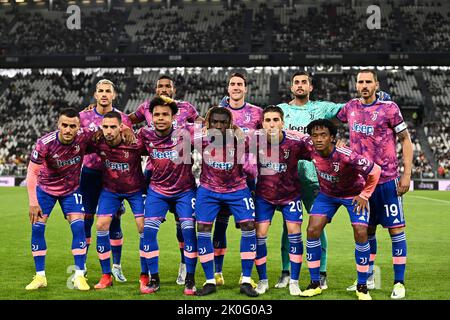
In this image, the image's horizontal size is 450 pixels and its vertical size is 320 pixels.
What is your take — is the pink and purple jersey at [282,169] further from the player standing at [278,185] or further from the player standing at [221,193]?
the player standing at [221,193]

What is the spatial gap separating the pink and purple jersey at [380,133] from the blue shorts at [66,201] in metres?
3.71

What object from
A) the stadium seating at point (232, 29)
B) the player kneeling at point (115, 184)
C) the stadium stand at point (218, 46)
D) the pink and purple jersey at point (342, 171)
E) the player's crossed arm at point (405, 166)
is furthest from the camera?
the stadium seating at point (232, 29)

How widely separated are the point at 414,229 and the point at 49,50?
125 feet

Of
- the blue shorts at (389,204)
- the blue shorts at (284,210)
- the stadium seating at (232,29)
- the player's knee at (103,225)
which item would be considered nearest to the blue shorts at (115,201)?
the player's knee at (103,225)

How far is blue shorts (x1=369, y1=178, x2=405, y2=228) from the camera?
7.11 meters

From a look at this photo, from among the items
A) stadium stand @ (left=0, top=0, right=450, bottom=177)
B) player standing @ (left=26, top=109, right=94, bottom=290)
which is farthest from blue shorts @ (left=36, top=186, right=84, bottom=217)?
stadium stand @ (left=0, top=0, right=450, bottom=177)

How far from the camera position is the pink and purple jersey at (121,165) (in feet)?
24.9

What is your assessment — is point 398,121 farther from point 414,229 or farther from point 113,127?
point 414,229

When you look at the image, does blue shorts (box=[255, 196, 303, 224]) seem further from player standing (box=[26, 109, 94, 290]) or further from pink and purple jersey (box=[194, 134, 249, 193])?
player standing (box=[26, 109, 94, 290])

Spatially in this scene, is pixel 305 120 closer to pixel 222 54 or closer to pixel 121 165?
pixel 121 165

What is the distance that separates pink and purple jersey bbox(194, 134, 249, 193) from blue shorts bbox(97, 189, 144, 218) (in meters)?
1.02

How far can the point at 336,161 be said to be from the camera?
6984mm

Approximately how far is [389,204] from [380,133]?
0.89 metres

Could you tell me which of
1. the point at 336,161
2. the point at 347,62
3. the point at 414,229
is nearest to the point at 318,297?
the point at 336,161
